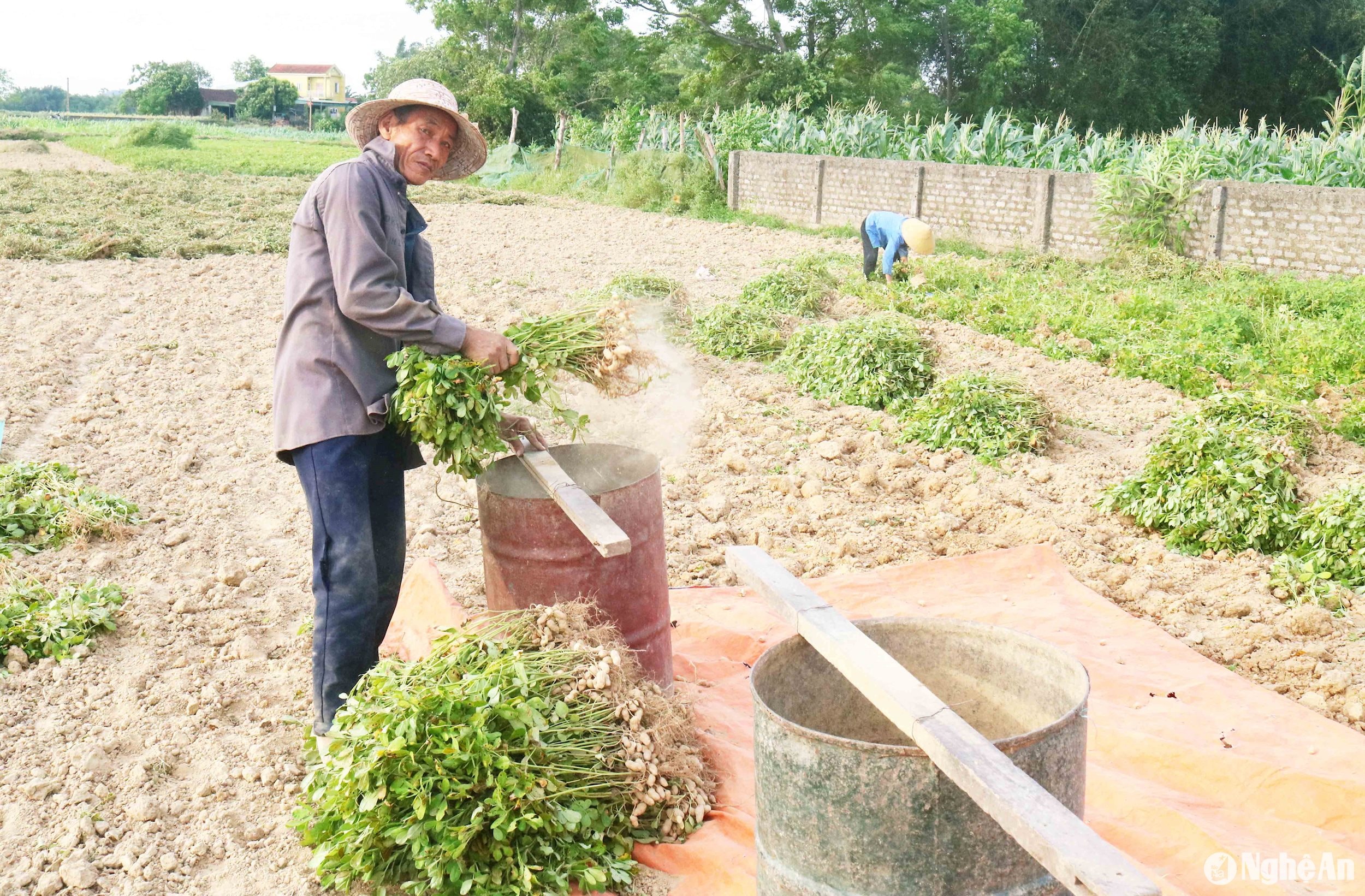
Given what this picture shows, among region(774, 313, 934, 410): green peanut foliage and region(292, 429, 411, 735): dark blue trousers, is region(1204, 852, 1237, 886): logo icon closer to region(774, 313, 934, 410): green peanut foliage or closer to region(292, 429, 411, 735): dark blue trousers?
region(292, 429, 411, 735): dark blue trousers

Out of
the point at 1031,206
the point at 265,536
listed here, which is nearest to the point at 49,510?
the point at 265,536

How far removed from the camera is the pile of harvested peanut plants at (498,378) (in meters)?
3.13

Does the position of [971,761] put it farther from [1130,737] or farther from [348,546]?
[348,546]

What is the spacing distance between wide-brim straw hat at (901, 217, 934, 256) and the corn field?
3.66 m

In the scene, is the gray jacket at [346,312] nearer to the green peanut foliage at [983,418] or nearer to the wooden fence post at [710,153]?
the green peanut foliage at [983,418]

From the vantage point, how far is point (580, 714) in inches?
114

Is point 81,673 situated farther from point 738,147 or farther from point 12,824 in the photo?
point 738,147

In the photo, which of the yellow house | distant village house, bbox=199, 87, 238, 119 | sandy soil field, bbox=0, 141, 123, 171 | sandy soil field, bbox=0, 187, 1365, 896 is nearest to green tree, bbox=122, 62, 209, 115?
distant village house, bbox=199, 87, 238, 119

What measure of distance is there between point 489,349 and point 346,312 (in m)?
0.41

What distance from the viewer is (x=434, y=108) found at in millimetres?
3330

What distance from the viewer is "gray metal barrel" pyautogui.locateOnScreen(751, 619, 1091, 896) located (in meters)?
1.97

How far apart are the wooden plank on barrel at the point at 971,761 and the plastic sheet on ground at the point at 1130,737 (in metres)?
0.76

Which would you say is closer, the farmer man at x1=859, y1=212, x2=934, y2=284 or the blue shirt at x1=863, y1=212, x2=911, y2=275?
the farmer man at x1=859, y1=212, x2=934, y2=284

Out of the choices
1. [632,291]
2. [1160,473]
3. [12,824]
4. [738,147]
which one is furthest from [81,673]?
[738,147]
